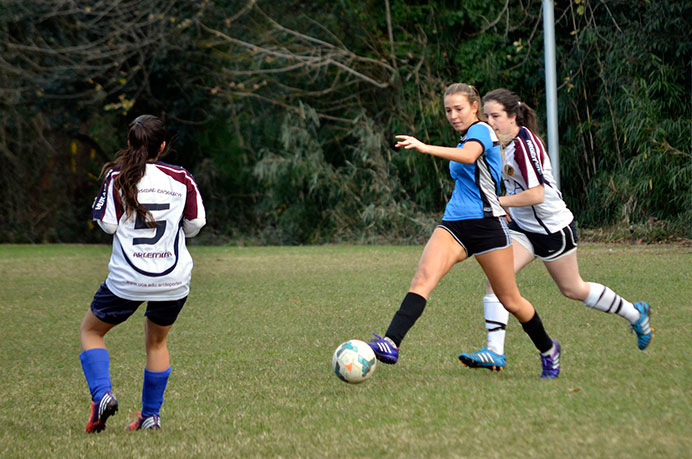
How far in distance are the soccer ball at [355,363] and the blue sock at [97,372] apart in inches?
51.5

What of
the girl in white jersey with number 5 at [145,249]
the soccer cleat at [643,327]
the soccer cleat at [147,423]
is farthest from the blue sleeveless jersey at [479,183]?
the soccer cleat at [147,423]

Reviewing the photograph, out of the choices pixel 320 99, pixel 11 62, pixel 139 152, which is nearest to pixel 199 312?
pixel 139 152

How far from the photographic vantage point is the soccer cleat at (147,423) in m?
4.82

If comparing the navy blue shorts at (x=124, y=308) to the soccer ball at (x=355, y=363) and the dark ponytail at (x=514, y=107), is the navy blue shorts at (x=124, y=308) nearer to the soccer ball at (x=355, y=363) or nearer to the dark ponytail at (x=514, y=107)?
the soccer ball at (x=355, y=363)

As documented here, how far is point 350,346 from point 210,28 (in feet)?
63.4

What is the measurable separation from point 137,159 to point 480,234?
2.10 metres

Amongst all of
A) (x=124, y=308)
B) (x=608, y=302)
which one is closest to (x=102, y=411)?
(x=124, y=308)

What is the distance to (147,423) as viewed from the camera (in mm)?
4824

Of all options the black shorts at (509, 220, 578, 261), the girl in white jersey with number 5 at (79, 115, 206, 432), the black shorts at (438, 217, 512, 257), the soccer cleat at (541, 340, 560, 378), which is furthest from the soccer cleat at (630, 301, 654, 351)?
the girl in white jersey with number 5 at (79, 115, 206, 432)

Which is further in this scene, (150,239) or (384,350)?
(384,350)

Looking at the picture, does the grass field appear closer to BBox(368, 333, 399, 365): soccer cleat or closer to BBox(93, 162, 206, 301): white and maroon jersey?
BBox(368, 333, 399, 365): soccer cleat

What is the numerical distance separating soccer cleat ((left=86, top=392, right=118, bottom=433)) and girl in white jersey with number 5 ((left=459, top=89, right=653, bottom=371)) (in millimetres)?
2351

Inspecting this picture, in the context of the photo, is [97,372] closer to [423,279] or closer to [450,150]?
[423,279]

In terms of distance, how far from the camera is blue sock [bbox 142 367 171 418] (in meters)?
4.80
